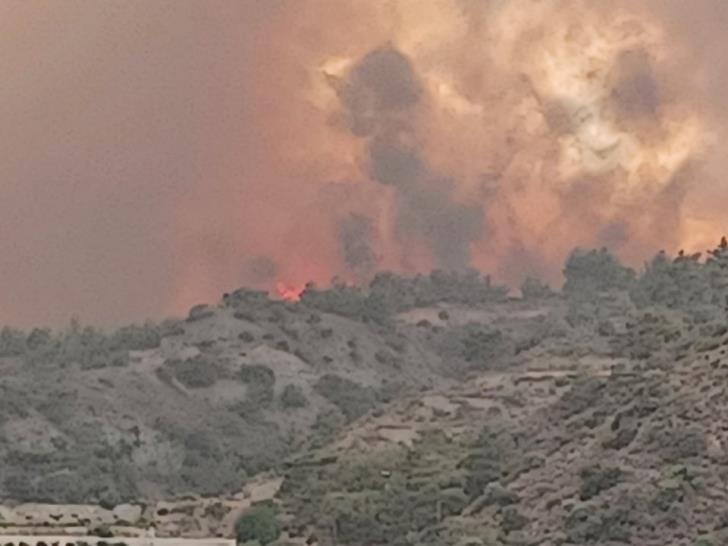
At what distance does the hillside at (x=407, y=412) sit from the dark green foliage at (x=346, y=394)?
32cm

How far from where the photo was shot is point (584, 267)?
199 metres

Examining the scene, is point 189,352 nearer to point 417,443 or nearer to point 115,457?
point 115,457

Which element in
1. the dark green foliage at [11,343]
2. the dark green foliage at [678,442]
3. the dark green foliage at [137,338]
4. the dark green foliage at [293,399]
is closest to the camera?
the dark green foliage at [678,442]

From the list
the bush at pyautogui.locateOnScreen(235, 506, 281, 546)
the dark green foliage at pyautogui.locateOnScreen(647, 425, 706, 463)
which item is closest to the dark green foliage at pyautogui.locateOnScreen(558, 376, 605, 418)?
the dark green foliage at pyautogui.locateOnScreen(647, 425, 706, 463)

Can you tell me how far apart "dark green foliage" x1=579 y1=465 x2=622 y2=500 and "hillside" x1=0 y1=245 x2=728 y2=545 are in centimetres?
13

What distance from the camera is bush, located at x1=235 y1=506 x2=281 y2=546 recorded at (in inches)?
3118

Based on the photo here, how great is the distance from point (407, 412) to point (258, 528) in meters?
45.0

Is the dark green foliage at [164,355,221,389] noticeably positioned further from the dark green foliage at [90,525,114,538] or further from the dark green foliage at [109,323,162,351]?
the dark green foliage at [90,525,114,538]

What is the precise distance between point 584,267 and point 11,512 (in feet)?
388

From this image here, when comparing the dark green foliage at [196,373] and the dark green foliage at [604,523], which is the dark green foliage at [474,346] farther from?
the dark green foliage at [604,523]

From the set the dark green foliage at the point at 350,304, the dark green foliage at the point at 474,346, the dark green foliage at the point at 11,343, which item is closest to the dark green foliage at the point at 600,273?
the dark green foliage at the point at 474,346

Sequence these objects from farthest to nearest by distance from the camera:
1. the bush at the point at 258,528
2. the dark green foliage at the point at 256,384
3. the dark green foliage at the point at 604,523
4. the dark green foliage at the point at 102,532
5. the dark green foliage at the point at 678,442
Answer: the dark green foliage at the point at 256,384, the bush at the point at 258,528, the dark green foliage at the point at 678,442, the dark green foliage at the point at 604,523, the dark green foliage at the point at 102,532

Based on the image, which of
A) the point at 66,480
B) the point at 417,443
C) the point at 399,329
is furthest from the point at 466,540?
the point at 399,329

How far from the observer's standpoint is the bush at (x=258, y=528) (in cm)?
7919
